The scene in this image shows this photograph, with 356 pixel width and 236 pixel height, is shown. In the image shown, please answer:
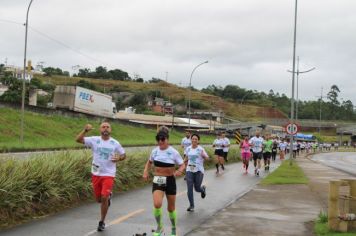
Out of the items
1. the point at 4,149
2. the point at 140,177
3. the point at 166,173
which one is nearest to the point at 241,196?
the point at 140,177

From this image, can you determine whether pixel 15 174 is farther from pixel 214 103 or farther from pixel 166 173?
pixel 214 103

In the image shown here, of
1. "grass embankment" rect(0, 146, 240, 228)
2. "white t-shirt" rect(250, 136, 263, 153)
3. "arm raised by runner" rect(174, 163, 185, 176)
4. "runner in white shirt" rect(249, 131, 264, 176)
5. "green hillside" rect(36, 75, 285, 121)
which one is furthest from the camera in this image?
"green hillside" rect(36, 75, 285, 121)

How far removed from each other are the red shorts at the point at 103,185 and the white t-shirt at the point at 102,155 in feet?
0.22

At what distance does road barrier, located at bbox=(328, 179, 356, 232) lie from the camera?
8.91m

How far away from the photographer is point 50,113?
47.6 metres

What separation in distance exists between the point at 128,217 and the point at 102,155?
1.73m

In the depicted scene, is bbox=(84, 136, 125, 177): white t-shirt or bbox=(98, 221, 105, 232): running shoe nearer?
bbox=(98, 221, 105, 232): running shoe

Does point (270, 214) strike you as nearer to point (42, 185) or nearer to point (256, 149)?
point (42, 185)

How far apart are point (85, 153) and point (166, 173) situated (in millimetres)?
5443

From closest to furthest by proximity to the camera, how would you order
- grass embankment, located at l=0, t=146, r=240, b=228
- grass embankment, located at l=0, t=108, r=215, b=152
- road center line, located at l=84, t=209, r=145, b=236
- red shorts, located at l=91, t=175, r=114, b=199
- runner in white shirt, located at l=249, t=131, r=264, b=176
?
road center line, located at l=84, t=209, r=145, b=236
red shorts, located at l=91, t=175, r=114, b=199
grass embankment, located at l=0, t=146, r=240, b=228
runner in white shirt, located at l=249, t=131, r=264, b=176
grass embankment, located at l=0, t=108, r=215, b=152

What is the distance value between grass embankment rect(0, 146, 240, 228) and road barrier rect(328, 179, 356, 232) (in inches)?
205

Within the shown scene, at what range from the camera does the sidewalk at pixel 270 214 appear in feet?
30.5

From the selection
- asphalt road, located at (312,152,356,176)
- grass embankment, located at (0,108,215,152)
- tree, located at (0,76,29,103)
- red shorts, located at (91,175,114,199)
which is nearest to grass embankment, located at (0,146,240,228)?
red shorts, located at (91,175,114,199)

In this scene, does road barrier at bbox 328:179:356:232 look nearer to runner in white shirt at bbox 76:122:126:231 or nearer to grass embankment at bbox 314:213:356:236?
grass embankment at bbox 314:213:356:236
